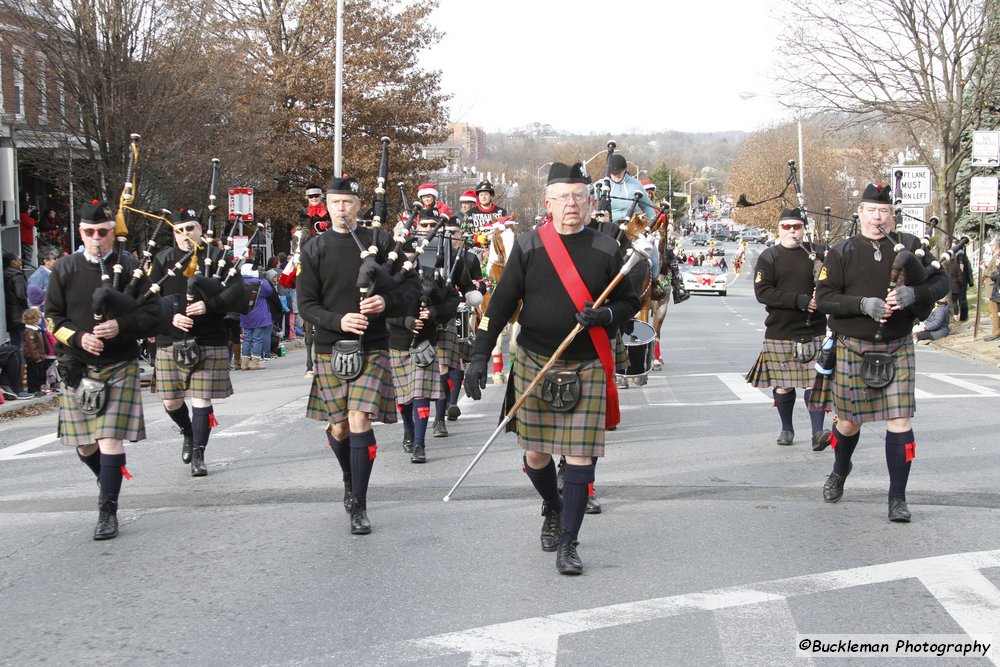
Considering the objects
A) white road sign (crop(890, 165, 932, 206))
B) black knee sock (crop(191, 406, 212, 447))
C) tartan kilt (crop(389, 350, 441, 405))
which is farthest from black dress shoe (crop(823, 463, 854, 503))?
white road sign (crop(890, 165, 932, 206))

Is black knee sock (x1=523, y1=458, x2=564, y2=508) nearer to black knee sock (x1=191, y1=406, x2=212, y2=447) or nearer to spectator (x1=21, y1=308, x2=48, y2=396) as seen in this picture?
black knee sock (x1=191, y1=406, x2=212, y2=447)

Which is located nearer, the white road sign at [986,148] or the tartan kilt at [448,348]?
the tartan kilt at [448,348]

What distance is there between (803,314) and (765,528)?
3192mm

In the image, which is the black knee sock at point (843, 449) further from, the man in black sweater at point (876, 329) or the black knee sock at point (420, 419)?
the black knee sock at point (420, 419)

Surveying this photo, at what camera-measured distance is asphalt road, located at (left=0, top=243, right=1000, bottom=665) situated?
4582mm

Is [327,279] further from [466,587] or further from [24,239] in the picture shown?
[24,239]

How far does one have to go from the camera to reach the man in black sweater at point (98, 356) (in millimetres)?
6457

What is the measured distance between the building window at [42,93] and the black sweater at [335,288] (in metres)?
13.5

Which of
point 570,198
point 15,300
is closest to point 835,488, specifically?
point 570,198

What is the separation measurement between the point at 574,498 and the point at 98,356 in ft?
9.92

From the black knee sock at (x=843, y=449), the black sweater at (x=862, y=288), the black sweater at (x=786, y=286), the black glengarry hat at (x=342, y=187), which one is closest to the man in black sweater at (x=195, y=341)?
the black glengarry hat at (x=342, y=187)

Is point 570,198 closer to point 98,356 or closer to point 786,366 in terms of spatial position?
point 98,356

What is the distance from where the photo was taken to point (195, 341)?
8406 millimetres

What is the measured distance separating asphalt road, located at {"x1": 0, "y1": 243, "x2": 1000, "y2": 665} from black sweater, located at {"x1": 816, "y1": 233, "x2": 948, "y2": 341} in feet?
3.81
